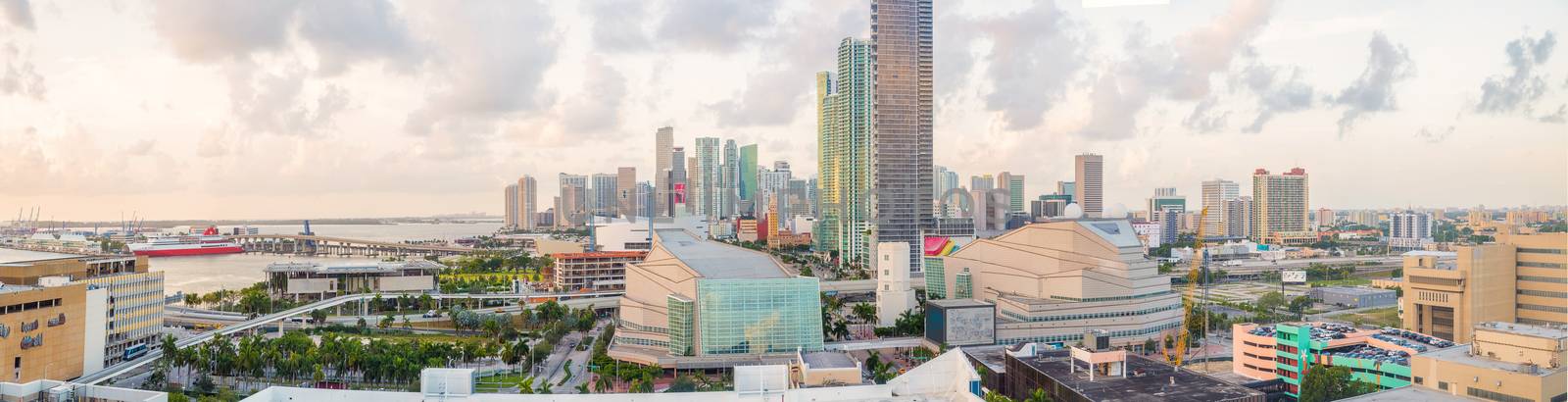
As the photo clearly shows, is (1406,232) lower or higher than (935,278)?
higher

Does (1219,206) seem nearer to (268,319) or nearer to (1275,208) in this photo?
(1275,208)

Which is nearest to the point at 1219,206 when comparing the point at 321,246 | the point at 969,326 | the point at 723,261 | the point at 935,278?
the point at 935,278

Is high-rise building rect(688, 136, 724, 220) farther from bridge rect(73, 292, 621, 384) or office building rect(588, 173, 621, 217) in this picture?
bridge rect(73, 292, 621, 384)

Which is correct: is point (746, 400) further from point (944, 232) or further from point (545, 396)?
point (944, 232)

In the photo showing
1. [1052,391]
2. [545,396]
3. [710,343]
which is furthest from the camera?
[710,343]

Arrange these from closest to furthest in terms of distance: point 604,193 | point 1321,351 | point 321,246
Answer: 1. point 1321,351
2. point 321,246
3. point 604,193

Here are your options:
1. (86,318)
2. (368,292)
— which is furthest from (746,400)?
(368,292)

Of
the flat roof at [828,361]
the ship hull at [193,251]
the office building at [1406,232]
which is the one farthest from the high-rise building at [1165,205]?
the ship hull at [193,251]

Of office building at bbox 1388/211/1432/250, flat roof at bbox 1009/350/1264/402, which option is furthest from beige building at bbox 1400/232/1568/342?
flat roof at bbox 1009/350/1264/402
